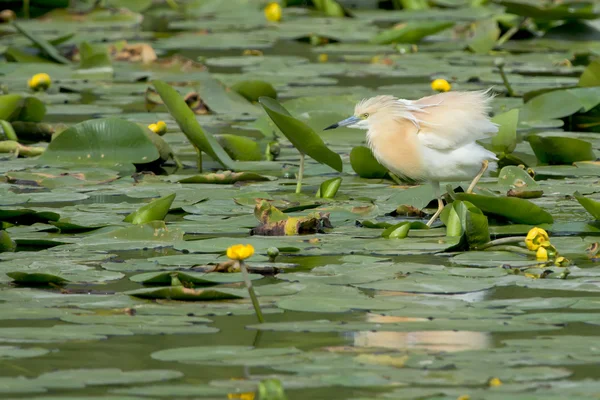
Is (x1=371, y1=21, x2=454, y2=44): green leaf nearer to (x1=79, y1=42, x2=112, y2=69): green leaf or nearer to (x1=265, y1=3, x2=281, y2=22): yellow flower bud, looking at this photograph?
(x1=265, y1=3, x2=281, y2=22): yellow flower bud

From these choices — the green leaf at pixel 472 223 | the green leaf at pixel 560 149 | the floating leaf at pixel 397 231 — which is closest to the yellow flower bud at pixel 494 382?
the green leaf at pixel 472 223

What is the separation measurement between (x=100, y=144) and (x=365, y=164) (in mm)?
1295

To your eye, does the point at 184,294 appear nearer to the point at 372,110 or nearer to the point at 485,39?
the point at 372,110

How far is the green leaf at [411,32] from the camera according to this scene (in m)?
10.1

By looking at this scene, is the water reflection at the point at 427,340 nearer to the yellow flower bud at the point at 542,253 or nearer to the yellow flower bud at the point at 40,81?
the yellow flower bud at the point at 542,253

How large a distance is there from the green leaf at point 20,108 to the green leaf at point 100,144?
2.72 feet

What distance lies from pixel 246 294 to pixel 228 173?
200 cm

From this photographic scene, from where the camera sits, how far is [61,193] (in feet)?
16.6

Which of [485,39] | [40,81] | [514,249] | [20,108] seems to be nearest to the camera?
[514,249]

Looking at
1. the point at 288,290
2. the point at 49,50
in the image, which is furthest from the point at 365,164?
the point at 49,50

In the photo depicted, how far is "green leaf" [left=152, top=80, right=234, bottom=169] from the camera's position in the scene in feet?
17.1

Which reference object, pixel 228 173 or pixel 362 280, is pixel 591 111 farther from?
pixel 362 280

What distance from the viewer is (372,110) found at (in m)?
4.84

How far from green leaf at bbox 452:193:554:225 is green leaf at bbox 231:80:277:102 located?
327cm
